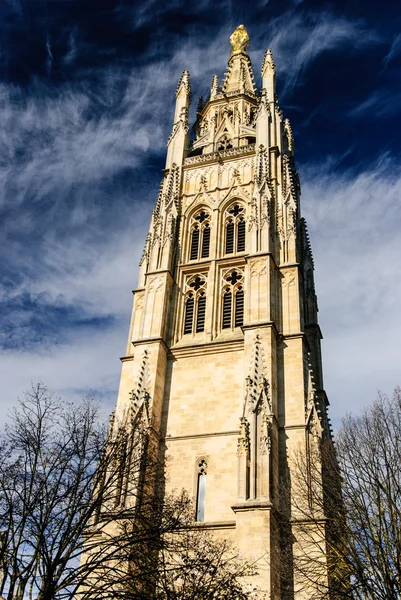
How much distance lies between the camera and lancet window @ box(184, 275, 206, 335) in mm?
26609

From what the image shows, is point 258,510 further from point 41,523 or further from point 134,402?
point 41,523

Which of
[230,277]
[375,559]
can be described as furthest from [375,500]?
[230,277]

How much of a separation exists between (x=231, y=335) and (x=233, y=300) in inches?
82.1

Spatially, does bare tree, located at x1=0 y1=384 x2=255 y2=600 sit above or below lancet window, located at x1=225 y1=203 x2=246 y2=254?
below

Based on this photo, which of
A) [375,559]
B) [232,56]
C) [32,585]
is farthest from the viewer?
[232,56]

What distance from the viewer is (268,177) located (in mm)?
30219

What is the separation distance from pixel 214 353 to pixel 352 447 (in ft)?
30.6

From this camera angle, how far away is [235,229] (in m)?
29.8

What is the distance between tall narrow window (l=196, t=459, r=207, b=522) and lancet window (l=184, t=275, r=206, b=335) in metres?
6.35

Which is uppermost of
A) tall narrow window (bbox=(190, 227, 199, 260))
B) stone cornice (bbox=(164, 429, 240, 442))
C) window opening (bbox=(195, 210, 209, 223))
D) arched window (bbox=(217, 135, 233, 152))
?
arched window (bbox=(217, 135, 233, 152))

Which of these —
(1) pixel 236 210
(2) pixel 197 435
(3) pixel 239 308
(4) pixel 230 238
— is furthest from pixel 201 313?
(1) pixel 236 210

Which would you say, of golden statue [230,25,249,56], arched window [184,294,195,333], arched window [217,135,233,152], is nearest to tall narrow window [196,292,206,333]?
arched window [184,294,195,333]

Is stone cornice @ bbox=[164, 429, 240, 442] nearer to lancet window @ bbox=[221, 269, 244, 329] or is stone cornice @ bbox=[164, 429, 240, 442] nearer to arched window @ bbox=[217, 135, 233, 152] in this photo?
lancet window @ bbox=[221, 269, 244, 329]

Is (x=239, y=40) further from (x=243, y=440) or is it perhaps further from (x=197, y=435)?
(x=243, y=440)
